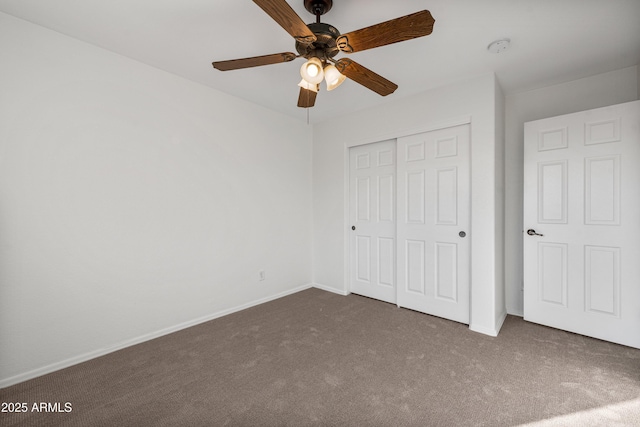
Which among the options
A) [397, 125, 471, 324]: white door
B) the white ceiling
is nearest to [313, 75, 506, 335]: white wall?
[397, 125, 471, 324]: white door

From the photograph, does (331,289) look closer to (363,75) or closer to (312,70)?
(363,75)

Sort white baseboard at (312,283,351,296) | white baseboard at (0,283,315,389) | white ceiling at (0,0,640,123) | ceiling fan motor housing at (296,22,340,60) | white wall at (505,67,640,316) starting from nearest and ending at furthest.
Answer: ceiling fan motor housing at (296,22,340,60), white ceiling at (0,0,640,123), white baseboard at (0,283,315,389), white wall at (505,67,640,316), white baseboard at (312,283,351,296)

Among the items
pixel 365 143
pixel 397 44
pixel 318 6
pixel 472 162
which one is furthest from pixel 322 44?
pixel 365 143

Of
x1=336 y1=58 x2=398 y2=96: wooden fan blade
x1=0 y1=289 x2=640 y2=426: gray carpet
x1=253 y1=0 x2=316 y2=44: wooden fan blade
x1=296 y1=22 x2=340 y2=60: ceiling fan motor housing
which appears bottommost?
x1=0 y1=289 x2=640 y2=426: gray carpet

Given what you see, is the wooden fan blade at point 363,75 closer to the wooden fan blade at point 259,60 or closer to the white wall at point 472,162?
the wooden fan blade at point 259,60

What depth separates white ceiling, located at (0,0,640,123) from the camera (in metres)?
1.75

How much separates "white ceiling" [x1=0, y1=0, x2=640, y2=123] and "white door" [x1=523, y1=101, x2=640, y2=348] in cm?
60

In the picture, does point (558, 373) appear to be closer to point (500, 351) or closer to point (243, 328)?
point (500, 351)

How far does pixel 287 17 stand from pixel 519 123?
9.70 feet

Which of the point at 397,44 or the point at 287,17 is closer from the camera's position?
the point at 287,17

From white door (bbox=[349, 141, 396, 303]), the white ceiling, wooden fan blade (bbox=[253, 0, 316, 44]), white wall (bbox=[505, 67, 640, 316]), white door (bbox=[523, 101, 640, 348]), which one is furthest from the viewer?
white door (bbox=[349, 141, 396, 303])

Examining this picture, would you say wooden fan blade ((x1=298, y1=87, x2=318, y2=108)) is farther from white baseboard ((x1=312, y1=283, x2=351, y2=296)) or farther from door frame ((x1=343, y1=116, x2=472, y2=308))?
white baseboard ((x1=312, y1=283, x2=351, y2=296))

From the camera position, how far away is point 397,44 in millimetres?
2121

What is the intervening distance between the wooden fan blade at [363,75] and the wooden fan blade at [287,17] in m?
0.28
